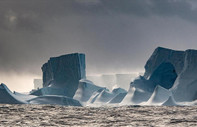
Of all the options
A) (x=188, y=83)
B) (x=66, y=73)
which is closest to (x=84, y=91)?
(x=66, y=73)

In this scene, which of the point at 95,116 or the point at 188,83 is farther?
the point at 188,83

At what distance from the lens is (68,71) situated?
45.2 m

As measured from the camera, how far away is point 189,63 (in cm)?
3092

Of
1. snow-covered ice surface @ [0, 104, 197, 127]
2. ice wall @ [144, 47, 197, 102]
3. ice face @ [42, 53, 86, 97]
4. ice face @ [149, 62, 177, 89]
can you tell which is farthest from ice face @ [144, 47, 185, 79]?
snow-covered ice surface @ [0, 104, 197, 127]

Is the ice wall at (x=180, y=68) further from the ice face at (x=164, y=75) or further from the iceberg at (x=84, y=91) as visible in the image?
the iceberg at (x=84, y=91)

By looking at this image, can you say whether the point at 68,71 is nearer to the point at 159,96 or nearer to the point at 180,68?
the point at 180,68

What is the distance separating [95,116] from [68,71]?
131 ft

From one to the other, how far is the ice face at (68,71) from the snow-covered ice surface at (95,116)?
125 ft

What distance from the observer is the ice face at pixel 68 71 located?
44.5 metres

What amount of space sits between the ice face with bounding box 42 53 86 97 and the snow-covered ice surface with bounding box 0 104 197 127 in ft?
125

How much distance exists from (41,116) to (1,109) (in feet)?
2.91

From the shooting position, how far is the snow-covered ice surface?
4.79 m

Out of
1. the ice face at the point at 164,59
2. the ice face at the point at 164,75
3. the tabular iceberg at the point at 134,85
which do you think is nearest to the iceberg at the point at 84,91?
the tabular iceberg at the point at 134,85

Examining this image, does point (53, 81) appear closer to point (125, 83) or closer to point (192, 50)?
point (192, 50)
